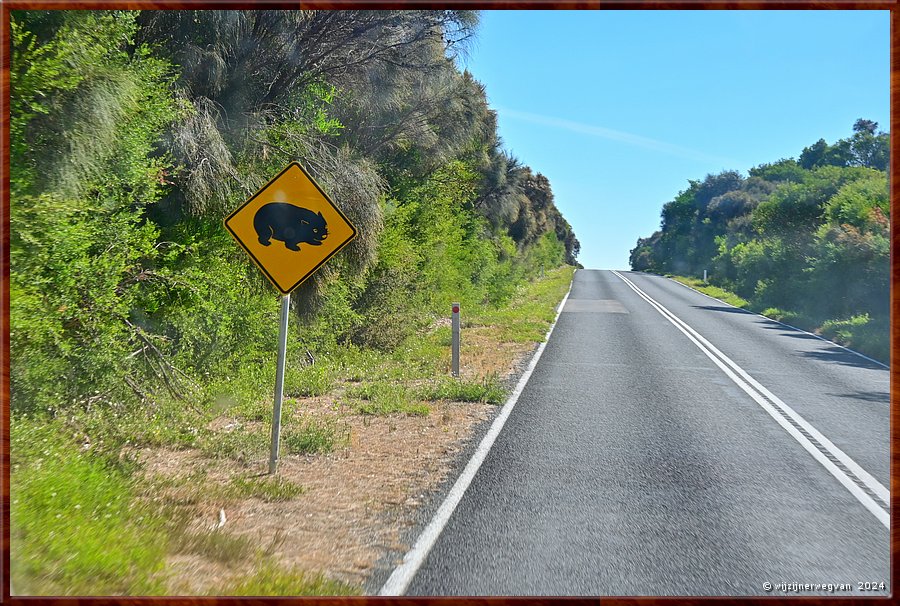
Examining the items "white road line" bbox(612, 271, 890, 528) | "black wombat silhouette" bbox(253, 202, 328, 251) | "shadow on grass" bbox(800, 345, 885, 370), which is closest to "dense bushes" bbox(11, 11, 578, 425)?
"black wombat silhouette" bbox(253, 202, 328, 251)

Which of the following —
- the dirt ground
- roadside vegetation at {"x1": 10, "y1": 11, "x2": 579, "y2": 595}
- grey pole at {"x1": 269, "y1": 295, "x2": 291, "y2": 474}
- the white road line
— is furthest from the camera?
grey pole at {"x1": 269, "y1": 295, "x2": 291, "y2": 474}

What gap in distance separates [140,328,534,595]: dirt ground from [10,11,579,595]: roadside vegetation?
0.14 m

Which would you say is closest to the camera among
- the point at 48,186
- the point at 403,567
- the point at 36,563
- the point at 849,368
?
the point at 36,563

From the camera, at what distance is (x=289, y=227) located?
22.2 feet

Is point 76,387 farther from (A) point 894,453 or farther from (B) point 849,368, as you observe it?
(B) point 849,368

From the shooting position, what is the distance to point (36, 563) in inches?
162

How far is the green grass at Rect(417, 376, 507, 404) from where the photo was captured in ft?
35.9

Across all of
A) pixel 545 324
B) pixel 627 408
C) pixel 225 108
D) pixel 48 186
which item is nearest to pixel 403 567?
pixel 48 186

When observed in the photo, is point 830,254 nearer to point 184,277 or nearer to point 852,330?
point 852,330

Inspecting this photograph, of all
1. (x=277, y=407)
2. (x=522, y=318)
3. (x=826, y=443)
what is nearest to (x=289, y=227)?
(x=277, y=407)

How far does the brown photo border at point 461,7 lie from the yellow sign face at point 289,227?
2.51 meters

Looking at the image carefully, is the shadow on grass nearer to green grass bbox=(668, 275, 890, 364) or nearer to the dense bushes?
green grass bbox=(668, 275, 890, 364)

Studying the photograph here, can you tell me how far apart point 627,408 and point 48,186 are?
7.39 m

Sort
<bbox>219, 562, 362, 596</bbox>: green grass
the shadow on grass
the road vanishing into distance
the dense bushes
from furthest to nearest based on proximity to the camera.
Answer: the shadow on grass → the dense bushes → the road vanishing into distance → <bbox>219, 562, 362, 596</bbox>: green grass
